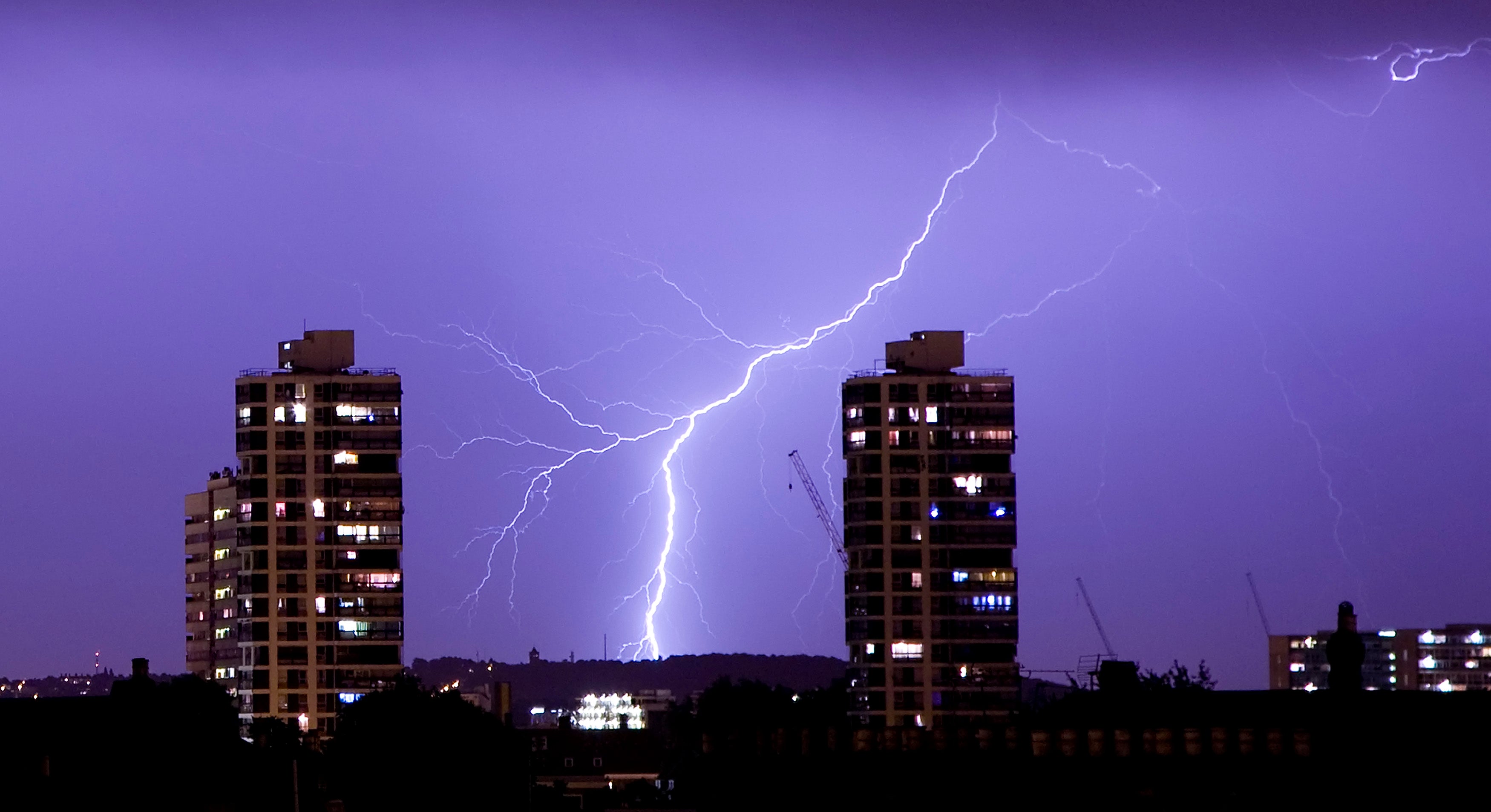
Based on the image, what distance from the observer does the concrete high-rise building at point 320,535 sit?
151 metres

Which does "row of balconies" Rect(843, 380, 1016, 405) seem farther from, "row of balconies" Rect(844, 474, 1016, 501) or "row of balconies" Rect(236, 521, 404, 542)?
"row of balconies" Rect(236, 521, 404, 542)

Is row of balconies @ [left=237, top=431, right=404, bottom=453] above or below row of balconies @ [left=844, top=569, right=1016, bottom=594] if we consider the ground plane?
above

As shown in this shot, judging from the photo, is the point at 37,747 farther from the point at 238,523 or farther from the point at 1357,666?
the point at 238,523

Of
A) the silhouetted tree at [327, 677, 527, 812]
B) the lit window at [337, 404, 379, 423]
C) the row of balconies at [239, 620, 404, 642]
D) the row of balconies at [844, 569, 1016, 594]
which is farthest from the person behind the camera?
the row of balconies at [844, 569, 1016, 594]

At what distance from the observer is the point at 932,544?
158 meters

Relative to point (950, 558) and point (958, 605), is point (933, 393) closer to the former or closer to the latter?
point (950, 558)

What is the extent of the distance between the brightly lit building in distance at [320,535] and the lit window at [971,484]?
3577 cm

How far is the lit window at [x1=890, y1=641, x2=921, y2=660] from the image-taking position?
516 ft

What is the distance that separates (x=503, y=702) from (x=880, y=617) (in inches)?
2043

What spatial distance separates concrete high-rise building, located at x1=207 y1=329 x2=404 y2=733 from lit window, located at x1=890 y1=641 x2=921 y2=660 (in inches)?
1242

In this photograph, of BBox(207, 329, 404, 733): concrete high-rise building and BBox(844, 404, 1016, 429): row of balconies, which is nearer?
BBox(207, 329, 404, 733): concrete high-rise building

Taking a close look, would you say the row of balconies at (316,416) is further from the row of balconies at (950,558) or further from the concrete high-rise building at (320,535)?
the row of balconies at (950,558)

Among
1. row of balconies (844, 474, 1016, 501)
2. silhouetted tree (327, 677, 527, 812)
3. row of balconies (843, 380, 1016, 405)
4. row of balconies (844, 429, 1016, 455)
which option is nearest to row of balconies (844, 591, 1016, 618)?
row of balconies (844, 474, 1016, 501)

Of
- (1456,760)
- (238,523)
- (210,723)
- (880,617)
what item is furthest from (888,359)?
(1456,760)
